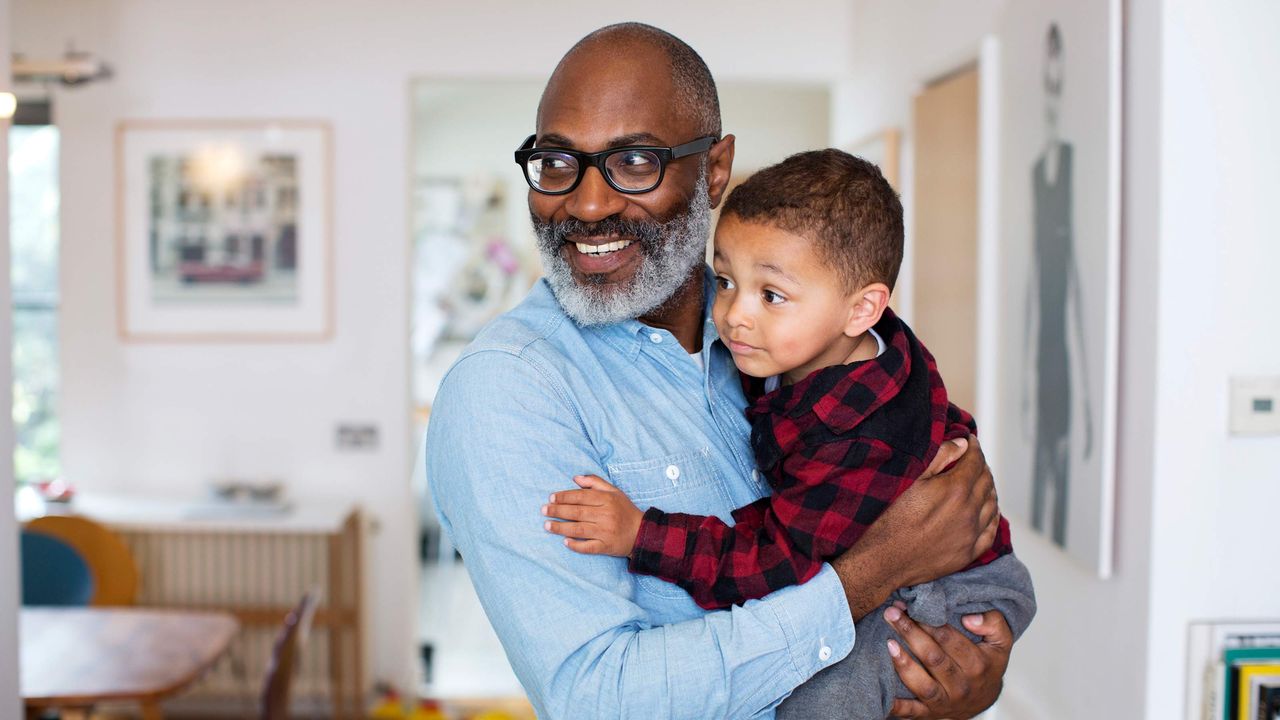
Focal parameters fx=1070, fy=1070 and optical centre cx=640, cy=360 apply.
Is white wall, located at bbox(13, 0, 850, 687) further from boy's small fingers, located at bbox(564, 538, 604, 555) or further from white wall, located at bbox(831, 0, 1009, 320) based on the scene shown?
boy's small fingers, located at bbox(564, 538, 604, 555)

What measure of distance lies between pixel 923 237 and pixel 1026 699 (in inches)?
52.5

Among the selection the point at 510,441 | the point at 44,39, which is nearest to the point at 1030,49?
the point at 510,441

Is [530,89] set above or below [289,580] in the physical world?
above

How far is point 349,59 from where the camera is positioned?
4.07 metres

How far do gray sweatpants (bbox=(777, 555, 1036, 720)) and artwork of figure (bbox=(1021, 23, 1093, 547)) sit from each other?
761 mm

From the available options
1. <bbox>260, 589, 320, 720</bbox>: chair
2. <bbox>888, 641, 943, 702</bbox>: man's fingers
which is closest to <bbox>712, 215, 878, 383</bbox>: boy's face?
<bbox>888, 641, 943, 702</bbox>: man's fingers

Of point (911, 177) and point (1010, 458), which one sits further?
point (911, 177)

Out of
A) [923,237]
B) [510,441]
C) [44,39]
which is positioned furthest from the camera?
[44,39]

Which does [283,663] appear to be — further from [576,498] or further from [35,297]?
[35,297]

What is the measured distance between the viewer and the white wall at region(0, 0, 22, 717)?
154 cm

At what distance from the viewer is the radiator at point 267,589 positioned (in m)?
3.98

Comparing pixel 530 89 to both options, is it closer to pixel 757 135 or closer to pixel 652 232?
pixel 757 135

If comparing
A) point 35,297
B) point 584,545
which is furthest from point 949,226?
point 35,297

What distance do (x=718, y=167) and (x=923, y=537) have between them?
1.75 ft
